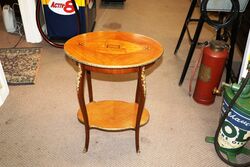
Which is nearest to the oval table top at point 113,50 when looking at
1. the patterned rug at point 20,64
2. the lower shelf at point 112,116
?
the lower shelf at point 112,116

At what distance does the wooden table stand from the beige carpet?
138 millimetres

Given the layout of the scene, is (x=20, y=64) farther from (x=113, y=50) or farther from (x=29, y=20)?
(x=113, y=50)

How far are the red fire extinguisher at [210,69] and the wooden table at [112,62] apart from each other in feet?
1.99

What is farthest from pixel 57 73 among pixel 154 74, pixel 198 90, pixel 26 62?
pixel 198 90

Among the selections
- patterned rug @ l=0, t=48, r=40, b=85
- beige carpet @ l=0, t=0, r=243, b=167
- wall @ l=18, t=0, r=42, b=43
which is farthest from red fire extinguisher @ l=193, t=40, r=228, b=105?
wall @ l=18, t=0, r=42, b=43

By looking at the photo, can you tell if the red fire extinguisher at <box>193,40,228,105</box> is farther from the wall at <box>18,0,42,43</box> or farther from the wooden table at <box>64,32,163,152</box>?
the wall at <box>18,0,42,43</box>

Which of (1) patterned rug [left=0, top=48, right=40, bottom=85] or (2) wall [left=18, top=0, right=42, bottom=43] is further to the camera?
(2) wall [left=18, top=0, right=42, bottom=43]

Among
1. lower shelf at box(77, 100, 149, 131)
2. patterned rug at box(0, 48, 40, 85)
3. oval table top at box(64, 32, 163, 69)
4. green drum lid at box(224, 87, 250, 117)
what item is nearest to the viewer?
oval table top at box(64, 32, 163, 69)

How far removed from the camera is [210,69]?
195 cm

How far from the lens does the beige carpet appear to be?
5.41 feet

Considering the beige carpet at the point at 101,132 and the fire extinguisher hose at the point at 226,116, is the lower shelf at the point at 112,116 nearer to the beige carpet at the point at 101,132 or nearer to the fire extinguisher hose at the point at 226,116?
the beige carpet at the point at 101,132

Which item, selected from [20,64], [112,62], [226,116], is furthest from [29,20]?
[226,116]

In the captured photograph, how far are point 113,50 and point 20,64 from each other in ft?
5.14

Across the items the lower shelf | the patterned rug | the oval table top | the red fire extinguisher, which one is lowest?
the patterned rug
